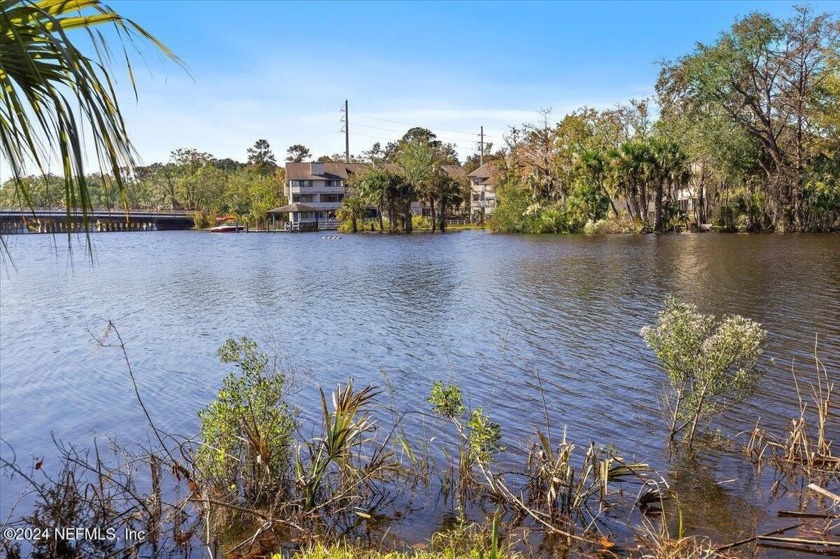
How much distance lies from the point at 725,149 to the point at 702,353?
53051 mm

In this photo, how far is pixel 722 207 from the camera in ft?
208

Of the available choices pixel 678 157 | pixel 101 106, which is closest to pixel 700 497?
pixel 101 106

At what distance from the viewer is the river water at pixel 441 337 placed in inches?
432

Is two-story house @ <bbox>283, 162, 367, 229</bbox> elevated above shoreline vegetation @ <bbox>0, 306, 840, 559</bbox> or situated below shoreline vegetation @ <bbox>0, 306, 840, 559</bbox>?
above

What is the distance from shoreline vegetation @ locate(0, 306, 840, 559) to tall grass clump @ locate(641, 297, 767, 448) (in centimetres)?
3

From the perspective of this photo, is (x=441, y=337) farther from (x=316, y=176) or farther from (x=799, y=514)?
(x=316, y=176)

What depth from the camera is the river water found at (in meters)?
11.0

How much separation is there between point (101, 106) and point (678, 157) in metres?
63.3

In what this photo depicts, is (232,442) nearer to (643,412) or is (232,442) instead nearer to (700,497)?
(700,497)

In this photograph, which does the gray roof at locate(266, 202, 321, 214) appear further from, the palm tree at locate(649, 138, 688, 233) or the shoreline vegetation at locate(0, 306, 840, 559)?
the shoreline vegetation at locate(0, 306, 840, 559)

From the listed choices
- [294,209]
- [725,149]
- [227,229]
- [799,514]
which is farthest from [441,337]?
[227,229]

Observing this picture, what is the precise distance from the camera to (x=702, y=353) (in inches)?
357

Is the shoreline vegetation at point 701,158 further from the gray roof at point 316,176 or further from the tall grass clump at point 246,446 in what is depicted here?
the tall grass clump at point 246,446

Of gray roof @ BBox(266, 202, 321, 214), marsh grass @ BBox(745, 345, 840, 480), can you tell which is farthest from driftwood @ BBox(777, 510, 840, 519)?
gray roof @ BBox(266, 202, 321, 214)
